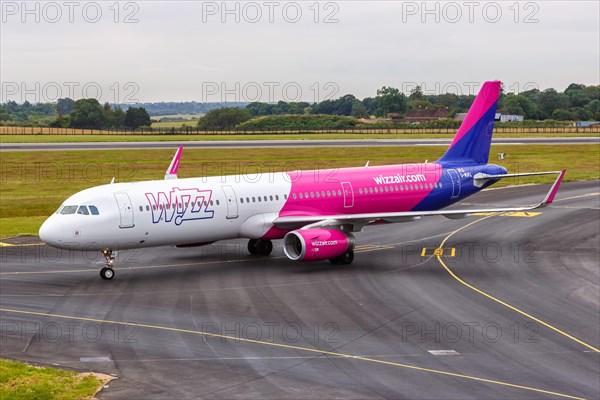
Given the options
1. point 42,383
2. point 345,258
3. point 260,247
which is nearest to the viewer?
point 42,383

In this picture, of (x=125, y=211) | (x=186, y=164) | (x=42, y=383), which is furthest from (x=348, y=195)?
(x=186, y=164)

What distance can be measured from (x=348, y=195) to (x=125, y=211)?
12685mm

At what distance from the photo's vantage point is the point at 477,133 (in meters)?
54.8

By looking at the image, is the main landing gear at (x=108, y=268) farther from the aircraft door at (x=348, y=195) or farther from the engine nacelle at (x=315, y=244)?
the aircraft door at (x=348, y=195)

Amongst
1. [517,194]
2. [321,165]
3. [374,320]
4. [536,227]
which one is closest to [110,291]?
[374,320]

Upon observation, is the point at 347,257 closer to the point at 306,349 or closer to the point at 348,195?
the point at 348,195

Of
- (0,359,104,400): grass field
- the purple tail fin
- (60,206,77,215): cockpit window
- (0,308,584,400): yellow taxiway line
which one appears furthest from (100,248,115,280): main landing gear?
the purple tail fin

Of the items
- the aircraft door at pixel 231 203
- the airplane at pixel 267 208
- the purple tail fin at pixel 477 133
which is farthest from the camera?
the purple tail fin at pixel 477 133

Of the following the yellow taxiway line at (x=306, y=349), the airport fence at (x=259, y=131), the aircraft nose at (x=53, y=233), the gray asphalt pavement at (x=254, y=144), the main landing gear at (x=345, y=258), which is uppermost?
the airport fence at (x=259, y=131)

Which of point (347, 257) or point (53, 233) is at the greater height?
point (53, 233)

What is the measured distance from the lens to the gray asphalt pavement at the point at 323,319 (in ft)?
89.0

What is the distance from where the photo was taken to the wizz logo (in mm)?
41531

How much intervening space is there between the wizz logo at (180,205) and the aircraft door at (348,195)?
7.93 m

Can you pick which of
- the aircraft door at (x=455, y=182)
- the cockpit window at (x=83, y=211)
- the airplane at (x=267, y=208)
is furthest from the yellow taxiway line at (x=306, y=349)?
the aircraft door at (x=455, y=182)
